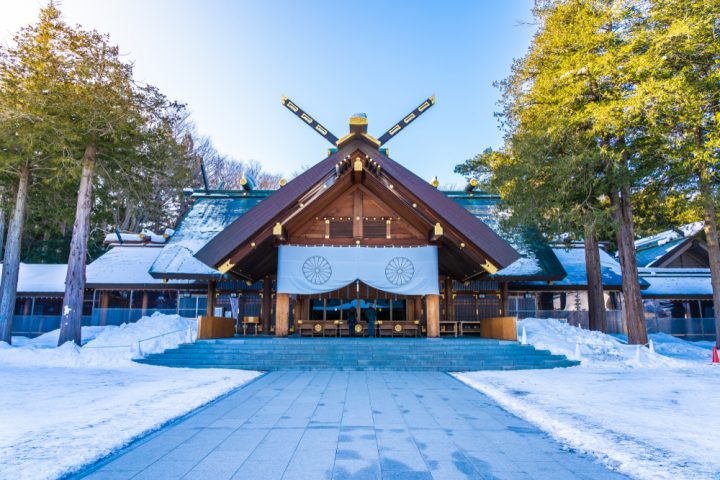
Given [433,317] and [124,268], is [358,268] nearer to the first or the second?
[433,317]

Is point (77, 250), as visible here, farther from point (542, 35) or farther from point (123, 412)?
point (542, 35)

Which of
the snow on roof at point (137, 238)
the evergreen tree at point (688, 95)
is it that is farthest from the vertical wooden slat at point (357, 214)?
the snow on roof at point (137, 238)

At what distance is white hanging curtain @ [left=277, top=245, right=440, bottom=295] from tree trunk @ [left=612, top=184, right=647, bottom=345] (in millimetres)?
5511

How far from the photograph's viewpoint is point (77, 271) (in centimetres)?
1361

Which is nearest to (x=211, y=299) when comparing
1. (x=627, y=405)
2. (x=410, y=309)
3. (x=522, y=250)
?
(x=410, y=309)

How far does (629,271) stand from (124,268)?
19.1 meters

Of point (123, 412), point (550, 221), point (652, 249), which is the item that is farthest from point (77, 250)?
point (652, 249)

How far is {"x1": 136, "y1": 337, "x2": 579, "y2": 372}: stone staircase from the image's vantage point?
34.3 ft

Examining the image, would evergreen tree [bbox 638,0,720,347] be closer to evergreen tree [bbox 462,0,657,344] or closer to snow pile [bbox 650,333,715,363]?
evergreen tree [bbox 462,0,657,344]

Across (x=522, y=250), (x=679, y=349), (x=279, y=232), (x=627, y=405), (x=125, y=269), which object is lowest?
(x=679, y=349)

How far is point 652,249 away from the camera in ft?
81.3

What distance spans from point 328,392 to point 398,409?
171 centimetres

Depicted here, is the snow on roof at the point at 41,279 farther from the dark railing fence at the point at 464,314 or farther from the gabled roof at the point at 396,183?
the gabled roof at the point at 396,183

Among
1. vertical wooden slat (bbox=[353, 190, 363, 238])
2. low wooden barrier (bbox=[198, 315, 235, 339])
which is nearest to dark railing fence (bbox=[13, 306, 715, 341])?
low wooden barrier (bbox=[198, 315, 235, 339])
